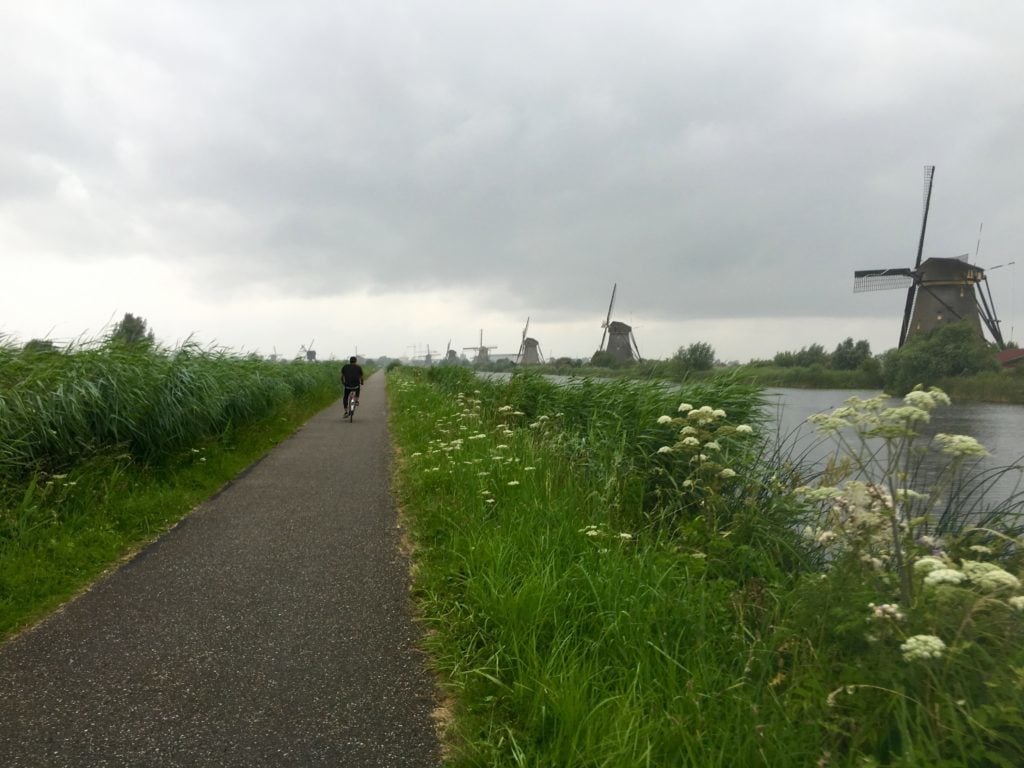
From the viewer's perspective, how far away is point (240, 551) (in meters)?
4.69

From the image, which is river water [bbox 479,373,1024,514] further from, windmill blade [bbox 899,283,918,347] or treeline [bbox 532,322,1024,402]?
windmill blade [bbox 899,283,918,347]

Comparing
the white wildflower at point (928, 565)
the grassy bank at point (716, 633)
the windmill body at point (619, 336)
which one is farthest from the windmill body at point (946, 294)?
the white wildflower at point (928, 565)

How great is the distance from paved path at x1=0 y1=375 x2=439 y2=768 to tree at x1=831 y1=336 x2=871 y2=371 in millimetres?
25649

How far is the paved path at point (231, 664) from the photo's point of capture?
91.9 inches

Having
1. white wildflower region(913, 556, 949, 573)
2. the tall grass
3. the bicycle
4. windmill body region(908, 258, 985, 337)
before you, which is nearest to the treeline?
the bicycle

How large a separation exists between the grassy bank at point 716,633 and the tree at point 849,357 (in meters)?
23.7

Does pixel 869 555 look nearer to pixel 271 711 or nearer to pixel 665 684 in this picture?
pixel 665 684

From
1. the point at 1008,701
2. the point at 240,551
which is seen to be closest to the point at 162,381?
the point at 240,551

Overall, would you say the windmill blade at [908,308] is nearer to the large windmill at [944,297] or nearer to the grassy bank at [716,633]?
the large windmill at [944,297]

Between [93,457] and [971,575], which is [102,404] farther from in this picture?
[971,575]

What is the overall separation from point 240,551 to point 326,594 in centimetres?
128

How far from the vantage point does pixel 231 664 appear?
9.64 feet

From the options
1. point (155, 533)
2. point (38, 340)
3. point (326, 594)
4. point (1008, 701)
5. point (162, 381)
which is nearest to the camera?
point (1008, 701)

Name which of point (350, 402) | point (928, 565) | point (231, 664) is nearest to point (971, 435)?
point (928, 565)
